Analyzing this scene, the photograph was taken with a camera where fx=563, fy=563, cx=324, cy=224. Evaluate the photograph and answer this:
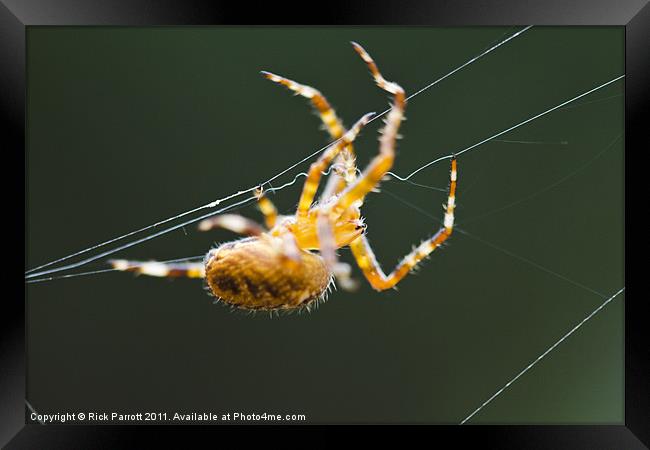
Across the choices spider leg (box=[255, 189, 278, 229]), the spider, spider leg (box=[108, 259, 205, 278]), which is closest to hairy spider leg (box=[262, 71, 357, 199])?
the spider

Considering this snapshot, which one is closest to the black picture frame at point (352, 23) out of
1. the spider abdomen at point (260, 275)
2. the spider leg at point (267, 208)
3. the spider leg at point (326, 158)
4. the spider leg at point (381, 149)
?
the spider leg at point (381, 149)

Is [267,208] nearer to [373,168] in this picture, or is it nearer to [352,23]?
[373,168]

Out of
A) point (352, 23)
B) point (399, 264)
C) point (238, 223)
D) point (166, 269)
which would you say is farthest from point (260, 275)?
point (352, 23)

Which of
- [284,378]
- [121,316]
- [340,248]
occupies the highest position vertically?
[340,248]

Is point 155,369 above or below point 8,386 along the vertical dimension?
below

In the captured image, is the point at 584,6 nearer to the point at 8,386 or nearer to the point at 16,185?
the point at 16,185

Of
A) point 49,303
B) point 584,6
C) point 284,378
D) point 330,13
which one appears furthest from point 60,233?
point 584,6

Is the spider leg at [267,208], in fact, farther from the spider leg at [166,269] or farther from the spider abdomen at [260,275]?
the spider leg at [166,269]

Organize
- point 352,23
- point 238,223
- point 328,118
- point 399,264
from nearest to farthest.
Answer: point 238,223 → point 352,23 → point 328,118 → point 399,264
